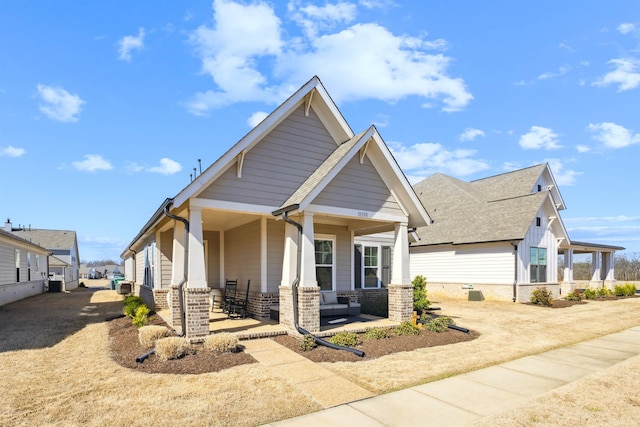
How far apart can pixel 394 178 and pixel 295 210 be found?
11.6 ft

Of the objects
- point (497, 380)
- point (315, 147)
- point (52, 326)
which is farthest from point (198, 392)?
point (52, 326)

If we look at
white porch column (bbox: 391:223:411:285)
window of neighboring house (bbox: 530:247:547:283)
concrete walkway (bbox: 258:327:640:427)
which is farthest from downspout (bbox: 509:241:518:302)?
concrete walkway (bbox: 258:327:640:427)

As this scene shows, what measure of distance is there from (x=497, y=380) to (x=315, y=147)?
7.58 meters

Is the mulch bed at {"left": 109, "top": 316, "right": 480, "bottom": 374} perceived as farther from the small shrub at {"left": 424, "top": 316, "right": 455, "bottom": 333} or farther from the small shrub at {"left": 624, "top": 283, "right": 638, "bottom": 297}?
the small shrub at {"left": 624, "top": 283, "right": 638, "bottom": 297}

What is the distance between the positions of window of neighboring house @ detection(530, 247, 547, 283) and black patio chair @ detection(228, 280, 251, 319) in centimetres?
1608

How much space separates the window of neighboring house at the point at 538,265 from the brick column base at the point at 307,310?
1590 centimetres

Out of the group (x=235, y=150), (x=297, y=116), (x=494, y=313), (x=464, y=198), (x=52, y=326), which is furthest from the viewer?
(x=464, y=198)

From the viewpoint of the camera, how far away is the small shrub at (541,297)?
1883 centimetres

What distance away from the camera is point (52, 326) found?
1252cm

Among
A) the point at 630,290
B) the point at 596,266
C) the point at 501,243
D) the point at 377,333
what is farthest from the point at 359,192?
the point at 596,266

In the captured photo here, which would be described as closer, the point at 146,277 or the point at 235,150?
the point at 235,150

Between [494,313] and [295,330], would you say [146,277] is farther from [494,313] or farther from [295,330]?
[494,313]

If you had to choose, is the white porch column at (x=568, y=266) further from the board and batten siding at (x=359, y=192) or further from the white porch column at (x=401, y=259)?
the board and batten siding at (x=359, y=192)

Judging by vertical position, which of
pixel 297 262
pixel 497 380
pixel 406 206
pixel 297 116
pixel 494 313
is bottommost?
pixel 494 313
